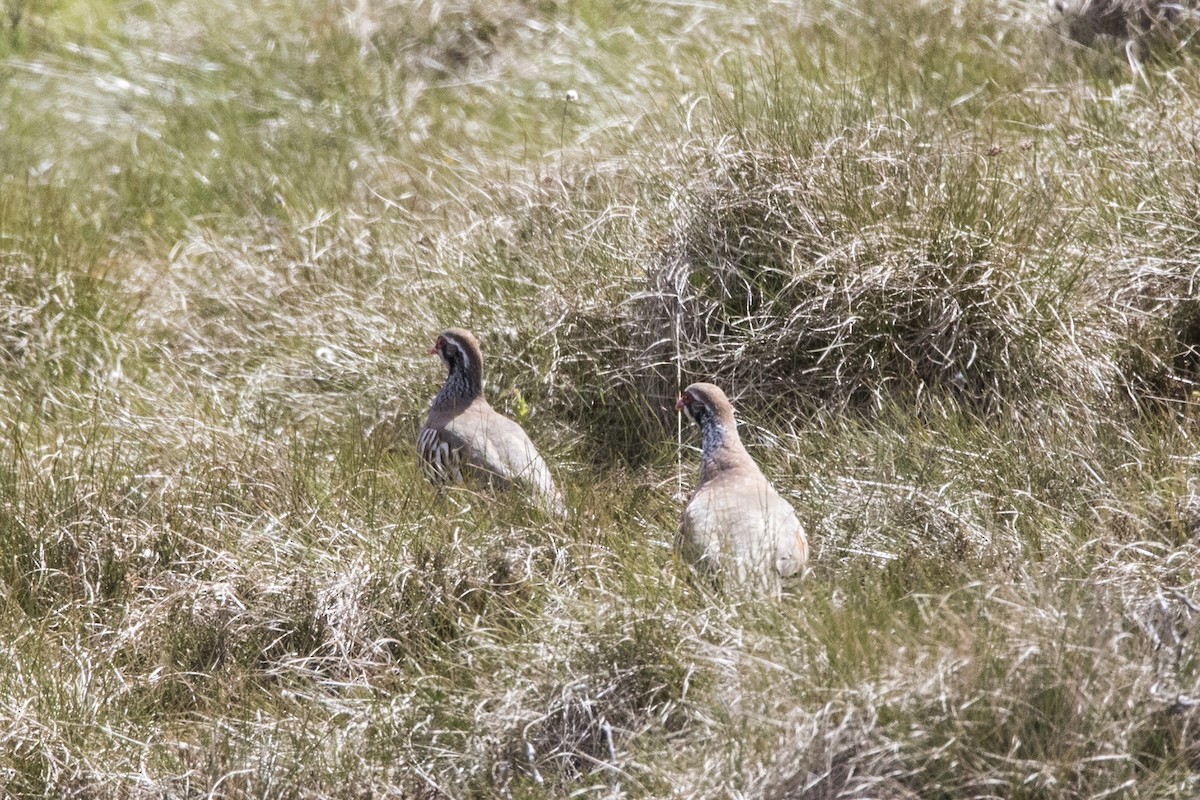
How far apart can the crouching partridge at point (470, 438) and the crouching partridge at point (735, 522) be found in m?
0.56

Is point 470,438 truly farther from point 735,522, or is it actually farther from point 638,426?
point 735,522

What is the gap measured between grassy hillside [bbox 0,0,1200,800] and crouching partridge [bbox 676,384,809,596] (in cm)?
11

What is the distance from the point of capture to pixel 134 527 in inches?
193

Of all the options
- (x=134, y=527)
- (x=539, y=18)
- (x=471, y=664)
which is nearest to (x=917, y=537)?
(x=471, y=664)

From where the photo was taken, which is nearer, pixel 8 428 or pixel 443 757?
pixel 443 757

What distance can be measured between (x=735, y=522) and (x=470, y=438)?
4.46ft

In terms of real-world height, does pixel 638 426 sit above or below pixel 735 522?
below

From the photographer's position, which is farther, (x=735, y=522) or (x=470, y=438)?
(x=470, y=438)

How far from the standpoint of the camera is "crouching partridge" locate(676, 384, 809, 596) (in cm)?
397

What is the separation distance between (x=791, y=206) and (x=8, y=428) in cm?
318

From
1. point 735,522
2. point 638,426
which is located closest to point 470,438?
point 638,426

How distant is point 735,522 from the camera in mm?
4125

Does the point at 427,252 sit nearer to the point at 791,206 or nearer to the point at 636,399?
the point at 636,399

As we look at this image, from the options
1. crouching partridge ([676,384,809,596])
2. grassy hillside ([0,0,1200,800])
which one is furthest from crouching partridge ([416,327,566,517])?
crouching partridge ([676,384,809,596])
